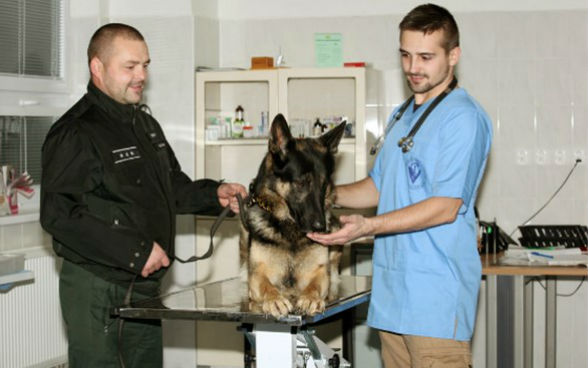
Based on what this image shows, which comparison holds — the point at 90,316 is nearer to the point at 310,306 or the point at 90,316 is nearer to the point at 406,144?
the point at 310,306

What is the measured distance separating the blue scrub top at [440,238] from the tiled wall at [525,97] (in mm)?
2529

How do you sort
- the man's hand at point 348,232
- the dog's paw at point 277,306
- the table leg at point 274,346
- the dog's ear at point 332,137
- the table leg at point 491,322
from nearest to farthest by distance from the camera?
the dog's paw at point 277,306, the table leg at point 274,346, the man's hand at point 348,232, the dog's ear at point 332,137, the table leg at point 491,322

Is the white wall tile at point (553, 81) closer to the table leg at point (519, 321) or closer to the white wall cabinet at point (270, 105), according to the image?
the white wall cabinet at point (270, 105)

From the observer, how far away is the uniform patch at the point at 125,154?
2893mm

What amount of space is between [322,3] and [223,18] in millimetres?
699

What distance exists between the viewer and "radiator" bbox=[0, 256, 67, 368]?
4.29m

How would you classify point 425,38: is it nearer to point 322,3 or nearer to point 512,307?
point 512,307

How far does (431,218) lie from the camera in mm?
2631

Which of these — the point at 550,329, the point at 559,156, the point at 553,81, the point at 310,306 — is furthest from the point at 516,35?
the point at 310,306

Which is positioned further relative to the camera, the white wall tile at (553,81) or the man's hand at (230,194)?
the white wall tile at (553,81)

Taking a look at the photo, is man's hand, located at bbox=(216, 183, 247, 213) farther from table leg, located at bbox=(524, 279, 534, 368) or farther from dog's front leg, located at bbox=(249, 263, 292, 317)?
table leg, located at bbox=(524, 279, 534, 368)

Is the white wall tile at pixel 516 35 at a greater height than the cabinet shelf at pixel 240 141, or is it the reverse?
the white wall tile at pixel 516 35

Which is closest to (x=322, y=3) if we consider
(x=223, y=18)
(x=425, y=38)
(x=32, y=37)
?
(x=223, y=18)

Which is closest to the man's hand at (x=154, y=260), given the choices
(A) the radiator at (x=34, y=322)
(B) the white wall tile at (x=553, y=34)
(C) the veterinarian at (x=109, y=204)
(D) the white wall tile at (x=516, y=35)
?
(C) the veterinarian at (x=109, y=204)
